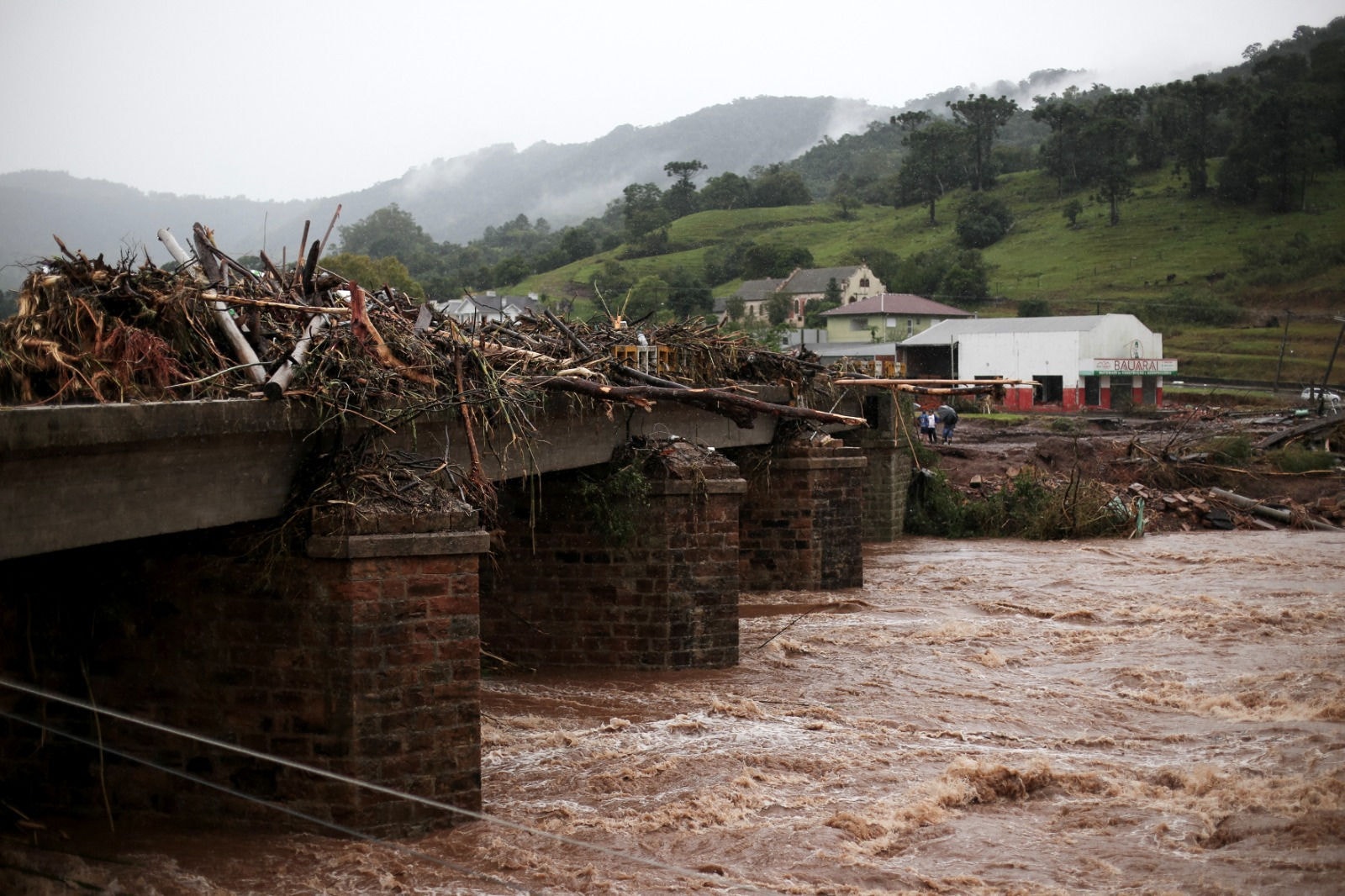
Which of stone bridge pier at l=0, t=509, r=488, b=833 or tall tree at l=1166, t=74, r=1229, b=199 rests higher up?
tall tree at l=1166, t=74, r=1229, b=199

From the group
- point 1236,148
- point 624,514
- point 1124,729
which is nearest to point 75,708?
point 624,514

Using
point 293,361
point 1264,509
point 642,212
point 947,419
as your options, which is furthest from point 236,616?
point 642,212

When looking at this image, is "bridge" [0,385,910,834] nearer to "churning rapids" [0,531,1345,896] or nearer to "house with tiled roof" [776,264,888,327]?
"churning rapids" [0,531,1345,896]

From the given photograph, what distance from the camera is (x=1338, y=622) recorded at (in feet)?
62.4

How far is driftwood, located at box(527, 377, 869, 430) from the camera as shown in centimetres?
1255

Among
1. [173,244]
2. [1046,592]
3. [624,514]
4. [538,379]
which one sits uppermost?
[173,244]

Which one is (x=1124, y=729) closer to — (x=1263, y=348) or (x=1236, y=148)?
(x=1263, y=348)

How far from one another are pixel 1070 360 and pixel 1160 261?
29.8 meters

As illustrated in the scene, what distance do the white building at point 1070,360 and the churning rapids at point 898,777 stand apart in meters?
44.0

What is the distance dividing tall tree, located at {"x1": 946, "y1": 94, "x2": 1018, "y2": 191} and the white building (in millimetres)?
53564

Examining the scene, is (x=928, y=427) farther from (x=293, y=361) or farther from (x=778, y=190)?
(x=778, y=190)

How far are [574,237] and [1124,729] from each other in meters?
98.6

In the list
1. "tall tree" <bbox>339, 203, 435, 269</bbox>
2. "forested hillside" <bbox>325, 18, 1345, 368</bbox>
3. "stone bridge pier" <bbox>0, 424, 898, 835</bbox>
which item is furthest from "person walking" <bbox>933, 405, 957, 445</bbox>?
"tall tree" <bbox>339, 203, 435, 269</bbox>

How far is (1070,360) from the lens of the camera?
6188 centimetres
